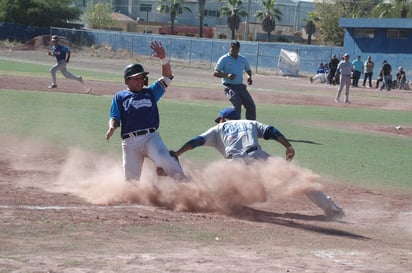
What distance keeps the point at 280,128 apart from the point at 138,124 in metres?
11.4

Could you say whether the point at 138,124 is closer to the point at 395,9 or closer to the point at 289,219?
the point at 289,219

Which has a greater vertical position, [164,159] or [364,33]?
[364,33]

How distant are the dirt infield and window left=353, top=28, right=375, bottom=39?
48761mm

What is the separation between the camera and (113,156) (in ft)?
47.2

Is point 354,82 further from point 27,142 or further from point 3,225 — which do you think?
point 3,225

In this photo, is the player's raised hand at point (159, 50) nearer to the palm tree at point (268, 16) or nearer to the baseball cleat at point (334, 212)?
the baseball cleat at point (334, 212)

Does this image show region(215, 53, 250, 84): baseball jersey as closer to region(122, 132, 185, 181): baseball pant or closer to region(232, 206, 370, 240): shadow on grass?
region(122, 132, 185, 181): baseball pant

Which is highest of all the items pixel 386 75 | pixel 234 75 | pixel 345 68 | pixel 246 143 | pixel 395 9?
pixel 395 9

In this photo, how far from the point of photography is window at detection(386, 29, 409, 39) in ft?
190

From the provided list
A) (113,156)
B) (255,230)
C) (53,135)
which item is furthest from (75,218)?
(53,135)

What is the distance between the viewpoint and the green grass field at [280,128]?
15.1m

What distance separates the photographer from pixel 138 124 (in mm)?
10516

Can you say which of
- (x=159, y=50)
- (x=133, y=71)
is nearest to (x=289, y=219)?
(x=133, y=71)

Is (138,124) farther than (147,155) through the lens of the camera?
No
